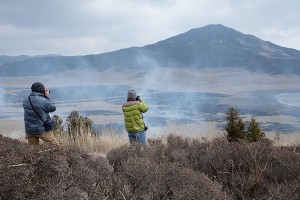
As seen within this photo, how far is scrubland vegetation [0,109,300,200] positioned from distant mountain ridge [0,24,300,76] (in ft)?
274

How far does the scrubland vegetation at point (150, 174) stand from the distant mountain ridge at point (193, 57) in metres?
83.6

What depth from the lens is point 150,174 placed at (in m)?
3.93

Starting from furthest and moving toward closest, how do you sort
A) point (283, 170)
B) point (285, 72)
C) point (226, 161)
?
1. point (285, 72)
2. point (226, 161)
3. point (283, 170)

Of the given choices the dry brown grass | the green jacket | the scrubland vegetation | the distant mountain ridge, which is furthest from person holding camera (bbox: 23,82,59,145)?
the distant mountain ridge

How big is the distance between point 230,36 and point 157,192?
15932 centimetres

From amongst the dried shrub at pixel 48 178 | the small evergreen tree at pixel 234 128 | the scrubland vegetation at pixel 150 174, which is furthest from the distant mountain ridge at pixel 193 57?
the dried shrub at pixel 48 178

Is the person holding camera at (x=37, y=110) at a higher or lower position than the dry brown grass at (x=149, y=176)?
higher

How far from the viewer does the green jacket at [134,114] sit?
8.10 meters

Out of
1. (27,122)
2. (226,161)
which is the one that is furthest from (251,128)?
(27,122)

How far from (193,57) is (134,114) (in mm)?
118447

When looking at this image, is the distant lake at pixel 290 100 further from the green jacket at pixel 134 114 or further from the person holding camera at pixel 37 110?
the person holding camera at pixel 37 110

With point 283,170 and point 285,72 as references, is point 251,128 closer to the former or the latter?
point 283,170

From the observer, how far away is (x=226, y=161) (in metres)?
5.50

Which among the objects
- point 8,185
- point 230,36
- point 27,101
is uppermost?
point 230,36
